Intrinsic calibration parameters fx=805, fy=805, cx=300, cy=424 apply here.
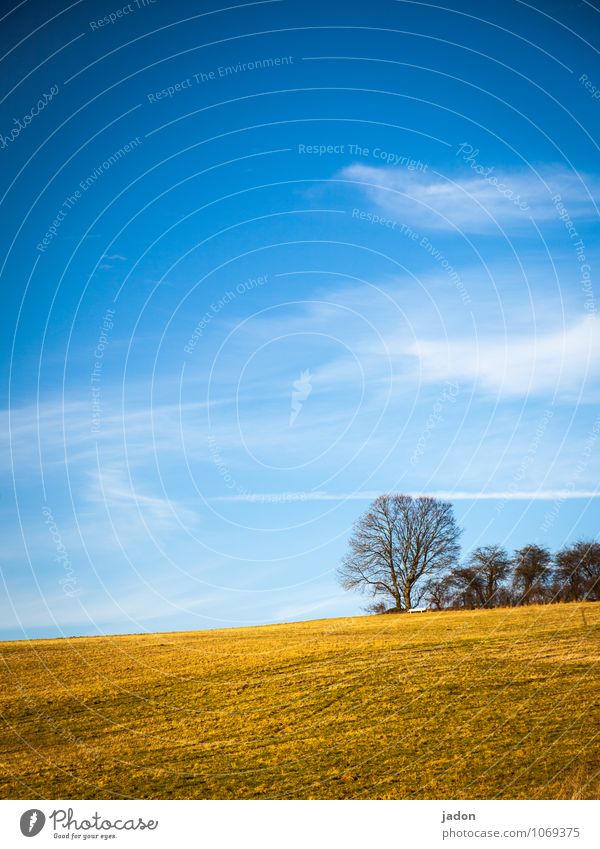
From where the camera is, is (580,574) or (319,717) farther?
(580,574)

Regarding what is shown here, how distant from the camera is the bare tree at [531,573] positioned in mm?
62472

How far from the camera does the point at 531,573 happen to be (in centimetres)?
6359

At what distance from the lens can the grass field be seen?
69.2 feet
